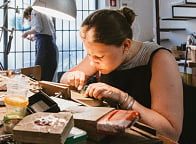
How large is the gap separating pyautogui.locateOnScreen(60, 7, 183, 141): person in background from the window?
281 cm

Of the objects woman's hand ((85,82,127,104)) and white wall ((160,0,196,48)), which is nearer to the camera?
woman's hand ((85,82,127,104))

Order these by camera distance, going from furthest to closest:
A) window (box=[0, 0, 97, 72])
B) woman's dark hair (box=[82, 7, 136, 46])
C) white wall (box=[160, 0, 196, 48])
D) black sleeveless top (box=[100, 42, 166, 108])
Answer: white wall (box=[160, 0, 196, 48]) → window (box=[0, 0, 97, 72]) → black sleeveless top (box=[100, 42, 166, 108]) → woman's dark hair (box=[82, 7, 136, 46])

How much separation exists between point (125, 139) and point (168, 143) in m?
0.10

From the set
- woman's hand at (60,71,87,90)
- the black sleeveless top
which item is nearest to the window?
woman's hand at (60,71,87,90)

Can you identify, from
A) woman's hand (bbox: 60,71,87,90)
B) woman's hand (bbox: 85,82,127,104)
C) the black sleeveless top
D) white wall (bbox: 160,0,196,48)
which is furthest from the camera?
white wall (bbox: 160,0,196,48)

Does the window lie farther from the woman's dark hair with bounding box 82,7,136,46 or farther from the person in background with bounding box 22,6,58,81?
the woman's dark hair with bounding box 82,7,136,46

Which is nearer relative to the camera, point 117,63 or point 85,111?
point 85,111

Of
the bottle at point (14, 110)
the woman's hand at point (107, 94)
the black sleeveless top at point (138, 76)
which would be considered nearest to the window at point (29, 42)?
the black sleeveless top at point (138, 76)

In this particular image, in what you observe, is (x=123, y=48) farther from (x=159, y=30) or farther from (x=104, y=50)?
(x=159, y=30)

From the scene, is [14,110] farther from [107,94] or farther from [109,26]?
[109,26]

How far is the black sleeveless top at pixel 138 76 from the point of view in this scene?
1251mm

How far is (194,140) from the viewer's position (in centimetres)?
114

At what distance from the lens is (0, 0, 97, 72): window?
407cm

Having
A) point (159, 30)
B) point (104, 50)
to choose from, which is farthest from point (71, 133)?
point (159, 30)
